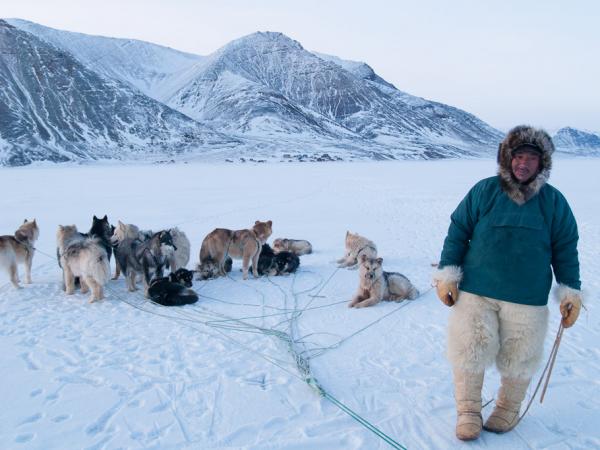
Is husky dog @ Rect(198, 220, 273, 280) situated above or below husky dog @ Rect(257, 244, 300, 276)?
above

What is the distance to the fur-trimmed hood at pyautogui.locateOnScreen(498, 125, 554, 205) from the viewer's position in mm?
3311

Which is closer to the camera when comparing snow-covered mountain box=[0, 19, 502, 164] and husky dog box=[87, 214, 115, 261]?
husky dog box=[87, 214, 115, 261]

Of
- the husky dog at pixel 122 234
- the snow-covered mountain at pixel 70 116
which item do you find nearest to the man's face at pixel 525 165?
the husky dog at pixel 122 234

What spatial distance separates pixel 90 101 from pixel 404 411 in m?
117

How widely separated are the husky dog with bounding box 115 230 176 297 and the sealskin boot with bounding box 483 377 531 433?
5715mm

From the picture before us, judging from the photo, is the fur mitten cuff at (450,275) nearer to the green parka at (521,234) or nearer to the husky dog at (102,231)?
the green parka at (521,234)

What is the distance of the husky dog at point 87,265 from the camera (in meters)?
7.11

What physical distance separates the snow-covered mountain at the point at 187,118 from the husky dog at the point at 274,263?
72.1 metres

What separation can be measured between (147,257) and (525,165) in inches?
245

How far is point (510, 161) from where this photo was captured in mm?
3385

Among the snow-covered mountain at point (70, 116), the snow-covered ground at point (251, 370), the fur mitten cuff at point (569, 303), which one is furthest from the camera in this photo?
the snow-covered mountain at point (70, 116)

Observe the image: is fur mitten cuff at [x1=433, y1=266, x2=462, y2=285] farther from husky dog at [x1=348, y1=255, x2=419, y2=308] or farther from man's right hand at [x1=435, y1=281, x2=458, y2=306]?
husky dog at [x1=348, y1=255, x2=419, y2=308]

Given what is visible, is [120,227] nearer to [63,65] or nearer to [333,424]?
[333,424]

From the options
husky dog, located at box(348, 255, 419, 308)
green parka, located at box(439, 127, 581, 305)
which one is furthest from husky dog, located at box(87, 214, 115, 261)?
green parka, located at box(439, 127, 581, 305)
